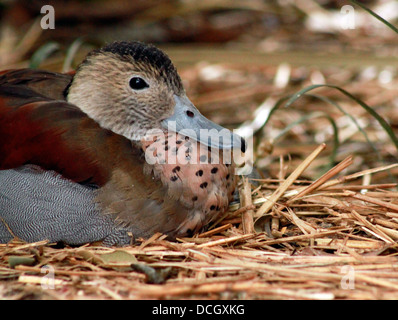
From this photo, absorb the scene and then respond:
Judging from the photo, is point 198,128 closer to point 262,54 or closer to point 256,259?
point 256,259

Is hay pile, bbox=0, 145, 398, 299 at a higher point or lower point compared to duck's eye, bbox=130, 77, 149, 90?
lower

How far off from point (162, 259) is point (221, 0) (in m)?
4.56

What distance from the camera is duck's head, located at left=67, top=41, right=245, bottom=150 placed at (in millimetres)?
3303

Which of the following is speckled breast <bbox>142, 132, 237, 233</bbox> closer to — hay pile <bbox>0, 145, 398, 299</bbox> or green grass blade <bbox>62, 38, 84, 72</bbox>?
hay pile <bbox>0, 145, 398, 299</bbox>

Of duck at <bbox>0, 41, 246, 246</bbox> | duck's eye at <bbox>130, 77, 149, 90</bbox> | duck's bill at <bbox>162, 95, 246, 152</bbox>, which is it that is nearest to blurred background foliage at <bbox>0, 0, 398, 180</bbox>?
duck's bill at <bbox>162, 95, 246, 152</bbox>

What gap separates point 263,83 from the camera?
6012 mm

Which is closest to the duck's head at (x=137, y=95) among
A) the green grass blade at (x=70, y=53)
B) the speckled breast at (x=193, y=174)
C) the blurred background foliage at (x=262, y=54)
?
the speckled breast at (x=193, y=174)

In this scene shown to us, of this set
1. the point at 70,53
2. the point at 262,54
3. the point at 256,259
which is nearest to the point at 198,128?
the point at 256,259

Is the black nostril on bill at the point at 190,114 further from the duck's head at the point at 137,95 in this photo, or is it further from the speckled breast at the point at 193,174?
the speckled breast at the point at 193,174

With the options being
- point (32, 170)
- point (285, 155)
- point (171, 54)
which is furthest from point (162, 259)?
point (171, 54)

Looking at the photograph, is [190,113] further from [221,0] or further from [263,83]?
[221,0]

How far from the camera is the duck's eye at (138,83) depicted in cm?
333

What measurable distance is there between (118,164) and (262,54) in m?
2.91

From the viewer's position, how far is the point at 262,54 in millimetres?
5613
